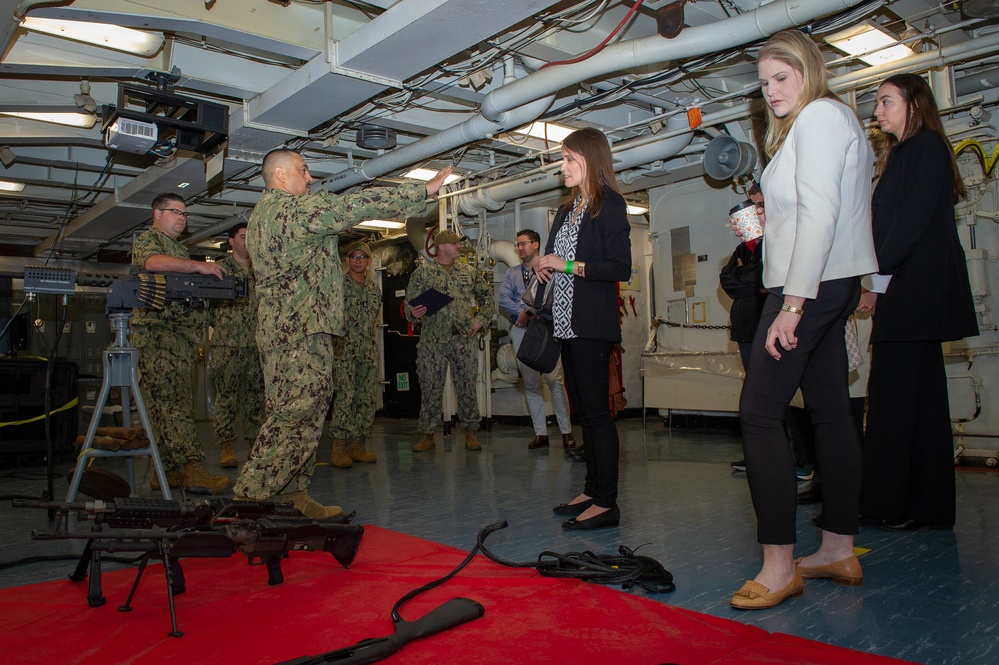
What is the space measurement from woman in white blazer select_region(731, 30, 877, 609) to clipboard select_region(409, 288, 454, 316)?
4246mm

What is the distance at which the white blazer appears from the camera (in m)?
1.91

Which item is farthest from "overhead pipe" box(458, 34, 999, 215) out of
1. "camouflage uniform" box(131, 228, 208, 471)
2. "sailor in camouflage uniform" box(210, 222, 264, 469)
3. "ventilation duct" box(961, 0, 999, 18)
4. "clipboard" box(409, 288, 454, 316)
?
"camouflage uniform" box(131, 228, 208, 471)

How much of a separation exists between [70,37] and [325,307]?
124 inches

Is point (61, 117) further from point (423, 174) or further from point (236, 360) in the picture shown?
point (423, 174)

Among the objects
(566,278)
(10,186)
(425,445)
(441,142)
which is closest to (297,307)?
(566,278)

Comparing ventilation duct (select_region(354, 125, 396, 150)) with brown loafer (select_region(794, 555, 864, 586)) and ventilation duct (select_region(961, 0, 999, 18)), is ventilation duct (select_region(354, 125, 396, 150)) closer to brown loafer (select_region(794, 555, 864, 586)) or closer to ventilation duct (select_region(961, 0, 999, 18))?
ventilation duct (select_region(961, 0, 999, 18))

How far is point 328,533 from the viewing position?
7.72ft

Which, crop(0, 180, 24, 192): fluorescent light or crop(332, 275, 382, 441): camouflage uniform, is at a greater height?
crop(0, 180, 24, 192): fluorescent light

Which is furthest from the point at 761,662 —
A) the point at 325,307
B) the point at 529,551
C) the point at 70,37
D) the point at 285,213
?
the point at 70,37

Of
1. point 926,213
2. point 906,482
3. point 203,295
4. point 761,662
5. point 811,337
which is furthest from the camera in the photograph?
point 203,295

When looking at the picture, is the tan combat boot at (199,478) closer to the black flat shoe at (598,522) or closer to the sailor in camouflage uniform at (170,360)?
the sailor in camouflage uniform at (170,360)

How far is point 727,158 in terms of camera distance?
6.20 m

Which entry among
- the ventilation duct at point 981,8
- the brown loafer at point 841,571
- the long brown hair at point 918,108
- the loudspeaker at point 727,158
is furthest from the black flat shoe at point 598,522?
the loudspeaker at point 727,158

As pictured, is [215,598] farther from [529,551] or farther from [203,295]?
[203,295]
